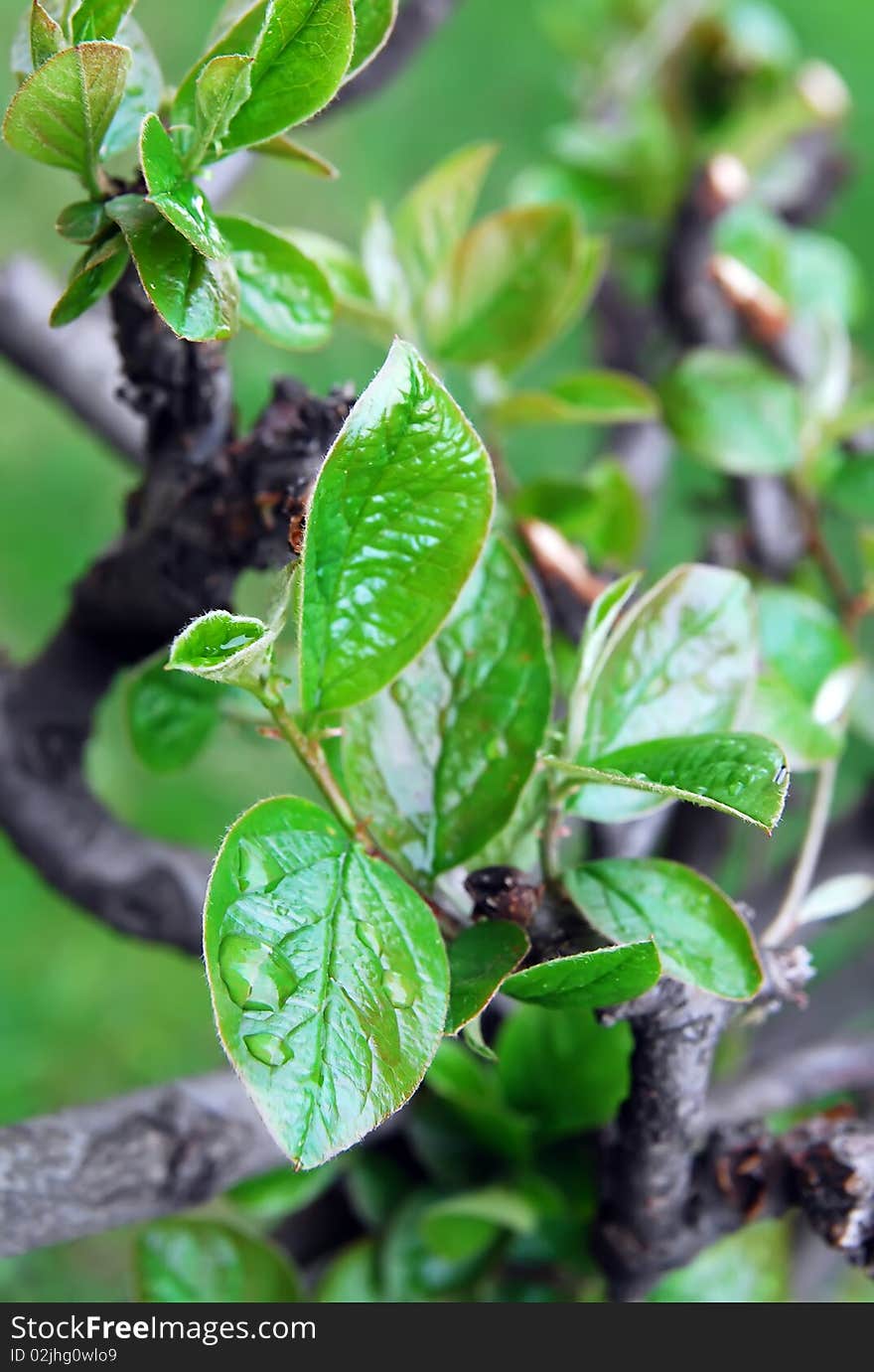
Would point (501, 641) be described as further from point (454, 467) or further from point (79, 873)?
point (79, 873)

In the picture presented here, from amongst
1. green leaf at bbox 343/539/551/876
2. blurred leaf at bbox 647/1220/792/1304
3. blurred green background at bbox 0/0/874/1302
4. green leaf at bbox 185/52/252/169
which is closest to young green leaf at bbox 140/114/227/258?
green leaf at bbox 185/52/252/169

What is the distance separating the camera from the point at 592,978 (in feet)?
0.97

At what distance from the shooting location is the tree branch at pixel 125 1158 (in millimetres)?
398

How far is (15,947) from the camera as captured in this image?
3.49 ft

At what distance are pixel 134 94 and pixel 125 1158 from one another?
14.0 inches

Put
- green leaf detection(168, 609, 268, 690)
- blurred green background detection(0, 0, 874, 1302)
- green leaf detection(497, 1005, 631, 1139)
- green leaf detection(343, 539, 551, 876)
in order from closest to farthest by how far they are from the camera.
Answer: green leaf detection(168, 609, 268, 690), green leaf detection(343, 539, 551, 876), green leaf detection(497, 1005, 631, 1139), blurred green background detection(0, 0, 874, 1302)

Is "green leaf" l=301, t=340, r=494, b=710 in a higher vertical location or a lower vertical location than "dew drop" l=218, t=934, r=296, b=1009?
higher

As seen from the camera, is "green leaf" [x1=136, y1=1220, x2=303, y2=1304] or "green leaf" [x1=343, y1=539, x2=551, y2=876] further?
"green leaf" [x1=136, y1=1220, x2=303, y2=1304]

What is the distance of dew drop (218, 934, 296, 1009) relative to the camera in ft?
0.86

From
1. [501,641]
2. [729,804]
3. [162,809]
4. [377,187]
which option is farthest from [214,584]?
[377,187]

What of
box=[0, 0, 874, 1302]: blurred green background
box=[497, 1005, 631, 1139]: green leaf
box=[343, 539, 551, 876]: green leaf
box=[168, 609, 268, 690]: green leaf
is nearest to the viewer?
box=[168, 609, 268, 690]: green leaf

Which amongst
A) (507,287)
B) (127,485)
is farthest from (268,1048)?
(127,485)

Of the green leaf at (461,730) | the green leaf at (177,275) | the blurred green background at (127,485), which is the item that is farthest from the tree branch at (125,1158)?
the blurred green background at (127,485)

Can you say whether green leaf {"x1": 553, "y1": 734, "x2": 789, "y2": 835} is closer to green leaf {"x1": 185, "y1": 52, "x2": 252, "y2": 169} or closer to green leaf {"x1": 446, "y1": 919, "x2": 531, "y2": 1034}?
green leaf {"x1": 446, "y1": 919, "x2": 531, "y2": 1034}
